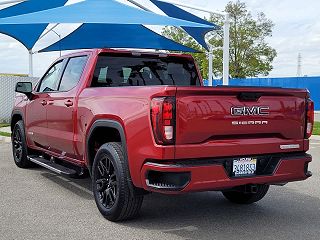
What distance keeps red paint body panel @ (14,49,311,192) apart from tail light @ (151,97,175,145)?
5cm

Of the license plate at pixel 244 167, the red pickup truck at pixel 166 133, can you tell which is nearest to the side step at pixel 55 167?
the red pickup truck at pixel 166 133

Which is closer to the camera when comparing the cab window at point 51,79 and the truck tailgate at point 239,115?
the truck tailgate at point 239,115

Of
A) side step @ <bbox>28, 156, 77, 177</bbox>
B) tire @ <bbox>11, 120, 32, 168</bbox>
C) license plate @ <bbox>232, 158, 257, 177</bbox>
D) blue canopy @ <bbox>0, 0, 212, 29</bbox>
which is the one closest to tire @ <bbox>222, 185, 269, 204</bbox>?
license plate @ <bbox>232, 158, 257, 177</bbox>

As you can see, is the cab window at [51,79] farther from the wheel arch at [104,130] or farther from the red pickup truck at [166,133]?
the wheel arch at [104,130]

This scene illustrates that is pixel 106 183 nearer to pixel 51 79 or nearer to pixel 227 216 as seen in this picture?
pixel 227 216

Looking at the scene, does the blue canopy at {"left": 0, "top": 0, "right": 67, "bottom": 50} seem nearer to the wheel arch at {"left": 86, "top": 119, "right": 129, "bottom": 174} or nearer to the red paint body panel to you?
the red paint body panel

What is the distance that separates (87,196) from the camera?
6168mm

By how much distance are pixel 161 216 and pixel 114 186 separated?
721 millimetres

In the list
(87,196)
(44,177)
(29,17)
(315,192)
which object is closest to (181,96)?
(87,196)

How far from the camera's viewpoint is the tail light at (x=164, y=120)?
4168mm

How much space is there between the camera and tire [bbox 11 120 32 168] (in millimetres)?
7914

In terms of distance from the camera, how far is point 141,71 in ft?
20.4

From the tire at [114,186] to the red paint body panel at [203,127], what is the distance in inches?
8.2

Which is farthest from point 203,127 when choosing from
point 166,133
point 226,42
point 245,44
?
point 245,44
